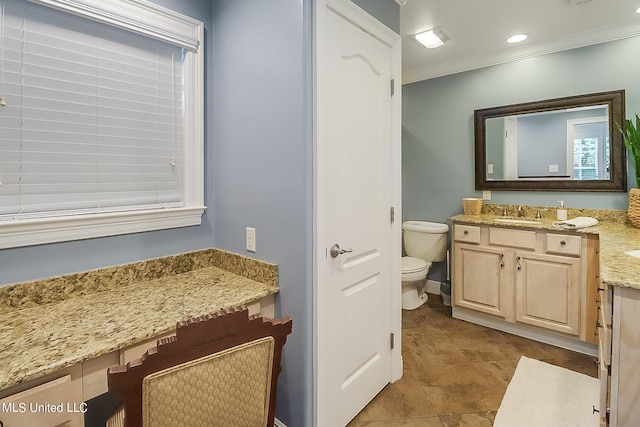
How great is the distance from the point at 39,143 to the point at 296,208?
3.52 ft

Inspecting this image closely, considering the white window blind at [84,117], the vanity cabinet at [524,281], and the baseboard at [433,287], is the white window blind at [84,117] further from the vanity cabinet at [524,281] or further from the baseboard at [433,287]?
the baseboard at [433,287]

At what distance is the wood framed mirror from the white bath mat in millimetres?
1489

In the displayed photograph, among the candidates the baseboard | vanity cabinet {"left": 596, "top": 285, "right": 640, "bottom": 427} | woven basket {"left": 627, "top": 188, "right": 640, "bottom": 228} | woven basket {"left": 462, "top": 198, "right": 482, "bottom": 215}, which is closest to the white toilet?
the baseboard

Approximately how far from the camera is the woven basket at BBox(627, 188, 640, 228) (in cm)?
229

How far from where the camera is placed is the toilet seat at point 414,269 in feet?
9.82

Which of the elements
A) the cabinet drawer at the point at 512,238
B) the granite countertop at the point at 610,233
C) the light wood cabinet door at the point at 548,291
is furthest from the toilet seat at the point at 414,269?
the light wood cabinet door at the point at 548,291

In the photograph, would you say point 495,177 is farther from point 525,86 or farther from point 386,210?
point 386,210

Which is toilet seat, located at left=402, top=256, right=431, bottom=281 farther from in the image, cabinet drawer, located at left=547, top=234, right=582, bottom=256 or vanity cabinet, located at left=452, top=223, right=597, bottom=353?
cabinet drawer, located at left=547, top=234, right=582, bottom=256

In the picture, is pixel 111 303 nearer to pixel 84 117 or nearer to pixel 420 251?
pixel 84 117

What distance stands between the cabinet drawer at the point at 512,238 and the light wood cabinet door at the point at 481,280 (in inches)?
3.2

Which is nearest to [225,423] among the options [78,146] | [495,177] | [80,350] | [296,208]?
[80,350]

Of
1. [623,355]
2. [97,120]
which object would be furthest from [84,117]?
[623,355]

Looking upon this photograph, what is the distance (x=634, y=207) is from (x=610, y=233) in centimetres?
41

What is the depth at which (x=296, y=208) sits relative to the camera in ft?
4.82
